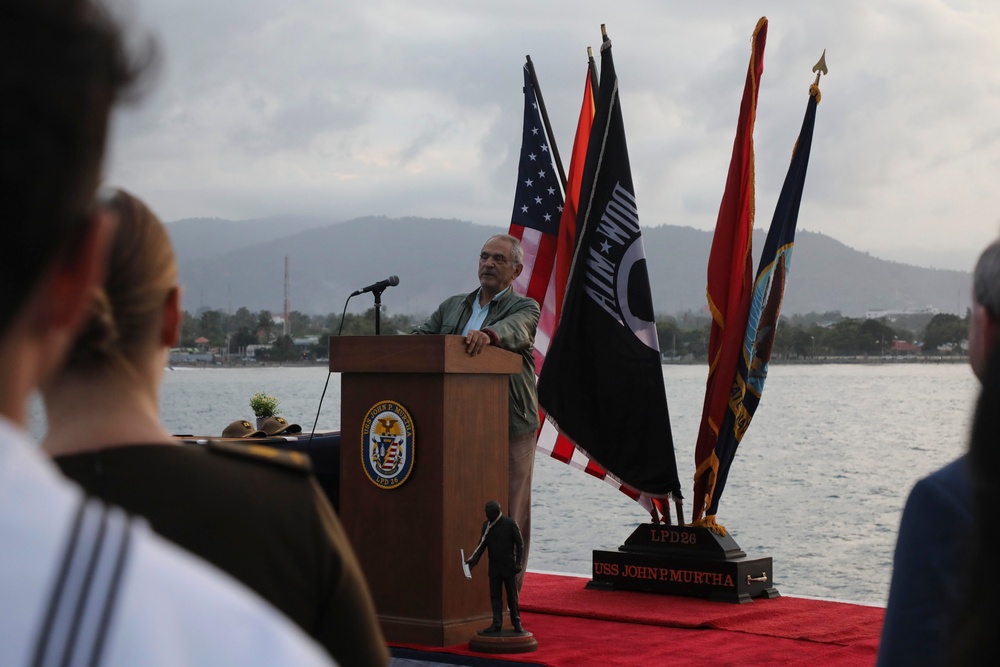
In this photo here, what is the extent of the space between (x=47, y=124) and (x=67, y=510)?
166 millimetres

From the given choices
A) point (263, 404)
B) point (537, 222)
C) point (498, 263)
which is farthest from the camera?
point (537, 222)

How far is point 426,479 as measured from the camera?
14.9ft


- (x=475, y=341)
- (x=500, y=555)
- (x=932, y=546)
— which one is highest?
(x=475, y=341)

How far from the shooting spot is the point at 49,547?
1.62 ft

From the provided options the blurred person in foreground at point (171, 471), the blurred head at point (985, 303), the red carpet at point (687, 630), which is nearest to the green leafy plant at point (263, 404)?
the red carpet at point (687, 630)

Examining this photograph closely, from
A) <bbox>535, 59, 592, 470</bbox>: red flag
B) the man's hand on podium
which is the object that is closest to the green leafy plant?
<bbox>535, 59, 592, 470</bbox>: red flag

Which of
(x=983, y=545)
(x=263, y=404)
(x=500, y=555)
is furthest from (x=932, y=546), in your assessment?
(x=263, y=404)

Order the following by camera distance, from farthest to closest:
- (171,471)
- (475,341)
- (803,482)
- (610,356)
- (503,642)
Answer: (803,482)
(610,356)
(475,341)
(503,642)
(171,471)

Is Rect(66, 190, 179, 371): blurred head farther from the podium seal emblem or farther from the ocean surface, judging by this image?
the podium seal emblem

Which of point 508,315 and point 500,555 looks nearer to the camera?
point 500,555

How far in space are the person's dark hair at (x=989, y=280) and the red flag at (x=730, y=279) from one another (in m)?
4.82

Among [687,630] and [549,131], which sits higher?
[549,131]

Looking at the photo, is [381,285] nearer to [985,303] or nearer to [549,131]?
[549,131]

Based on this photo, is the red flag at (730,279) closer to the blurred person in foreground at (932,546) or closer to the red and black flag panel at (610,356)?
the red and black flag panel at (610,356)
